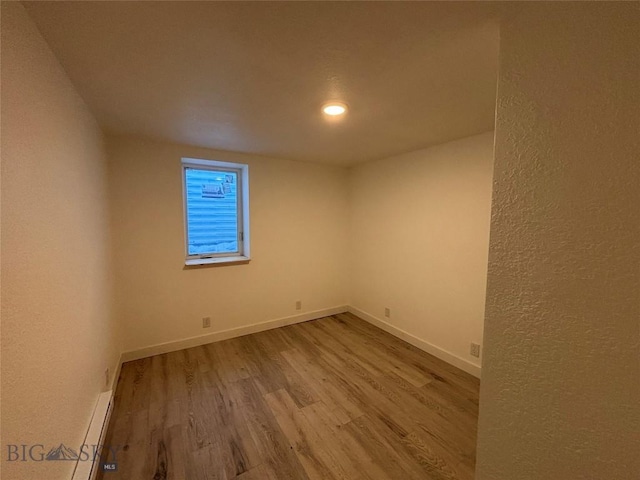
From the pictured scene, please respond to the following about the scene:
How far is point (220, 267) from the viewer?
290cm

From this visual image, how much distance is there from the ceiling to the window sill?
1.37m

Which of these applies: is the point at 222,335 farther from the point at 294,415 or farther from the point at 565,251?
the point at 565,251

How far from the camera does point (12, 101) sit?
827 millimetres

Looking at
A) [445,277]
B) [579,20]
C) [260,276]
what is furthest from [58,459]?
[445,277]

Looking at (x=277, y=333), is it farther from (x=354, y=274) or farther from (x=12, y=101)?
(x=12, y=101)

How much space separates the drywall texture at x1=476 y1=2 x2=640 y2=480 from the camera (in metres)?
0.70

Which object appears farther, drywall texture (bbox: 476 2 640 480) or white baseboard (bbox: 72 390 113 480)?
white baseboard (bbox: 72 390 113 480)

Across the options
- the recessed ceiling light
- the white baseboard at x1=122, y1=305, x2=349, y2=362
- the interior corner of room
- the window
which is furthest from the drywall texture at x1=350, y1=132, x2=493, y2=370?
the window

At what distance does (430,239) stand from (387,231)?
1.96 feet

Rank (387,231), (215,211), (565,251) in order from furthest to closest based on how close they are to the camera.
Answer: (387,231) → (215,211) → (565,251)

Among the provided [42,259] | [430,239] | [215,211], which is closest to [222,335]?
[215,211]

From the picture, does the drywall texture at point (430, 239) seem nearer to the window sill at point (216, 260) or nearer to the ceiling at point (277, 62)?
the ceiling at point (277, 62)

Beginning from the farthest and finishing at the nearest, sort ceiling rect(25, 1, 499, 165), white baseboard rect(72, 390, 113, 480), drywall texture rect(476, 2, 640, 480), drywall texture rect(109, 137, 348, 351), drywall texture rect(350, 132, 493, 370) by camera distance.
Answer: drywall texture rect(109, 137, 348, 351) < drywall texture rect(350, 132, 493, 370) < white baseboard rect(72, 390, 113, 480) < ceiling rect(25, 1, 499, 165) < drywall texture rect(476, 2, 640, 480)

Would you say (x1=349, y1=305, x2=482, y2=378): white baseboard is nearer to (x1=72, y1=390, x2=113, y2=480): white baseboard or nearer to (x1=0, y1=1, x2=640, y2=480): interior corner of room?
(x1=0, y1=1, x2=640, y2=480): interior corner of room
